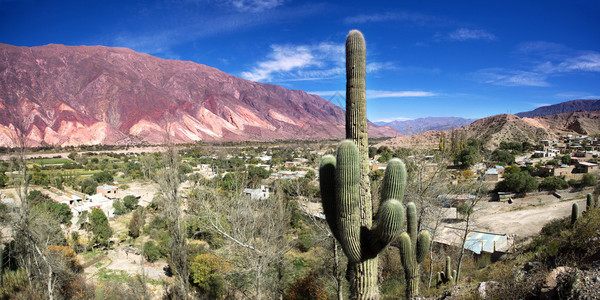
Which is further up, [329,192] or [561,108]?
[561,108]

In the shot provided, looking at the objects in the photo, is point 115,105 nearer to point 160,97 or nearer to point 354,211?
point 160,97

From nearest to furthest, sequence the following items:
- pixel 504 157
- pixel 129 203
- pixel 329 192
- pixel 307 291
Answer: pixel 329 192, pixel 307 291, pixel 129 203, pixel 504 157

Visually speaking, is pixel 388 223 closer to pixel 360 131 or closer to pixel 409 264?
pixel 360 131

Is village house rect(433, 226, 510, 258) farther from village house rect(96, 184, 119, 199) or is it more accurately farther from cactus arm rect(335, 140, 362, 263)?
village house rect(96, 184, 119, 199)

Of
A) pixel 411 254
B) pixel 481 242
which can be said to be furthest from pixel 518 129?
pixel 411 254

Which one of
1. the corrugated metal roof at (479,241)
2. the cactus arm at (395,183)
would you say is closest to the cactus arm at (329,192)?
the cactus arm at (395,183)

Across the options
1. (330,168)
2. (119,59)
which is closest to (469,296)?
(330,168)

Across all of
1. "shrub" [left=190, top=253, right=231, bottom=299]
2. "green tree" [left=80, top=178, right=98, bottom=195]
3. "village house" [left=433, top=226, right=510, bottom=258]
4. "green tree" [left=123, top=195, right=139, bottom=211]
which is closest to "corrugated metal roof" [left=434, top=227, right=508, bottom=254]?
"village house" [left=433, top=226, right=510, bottom=258]
